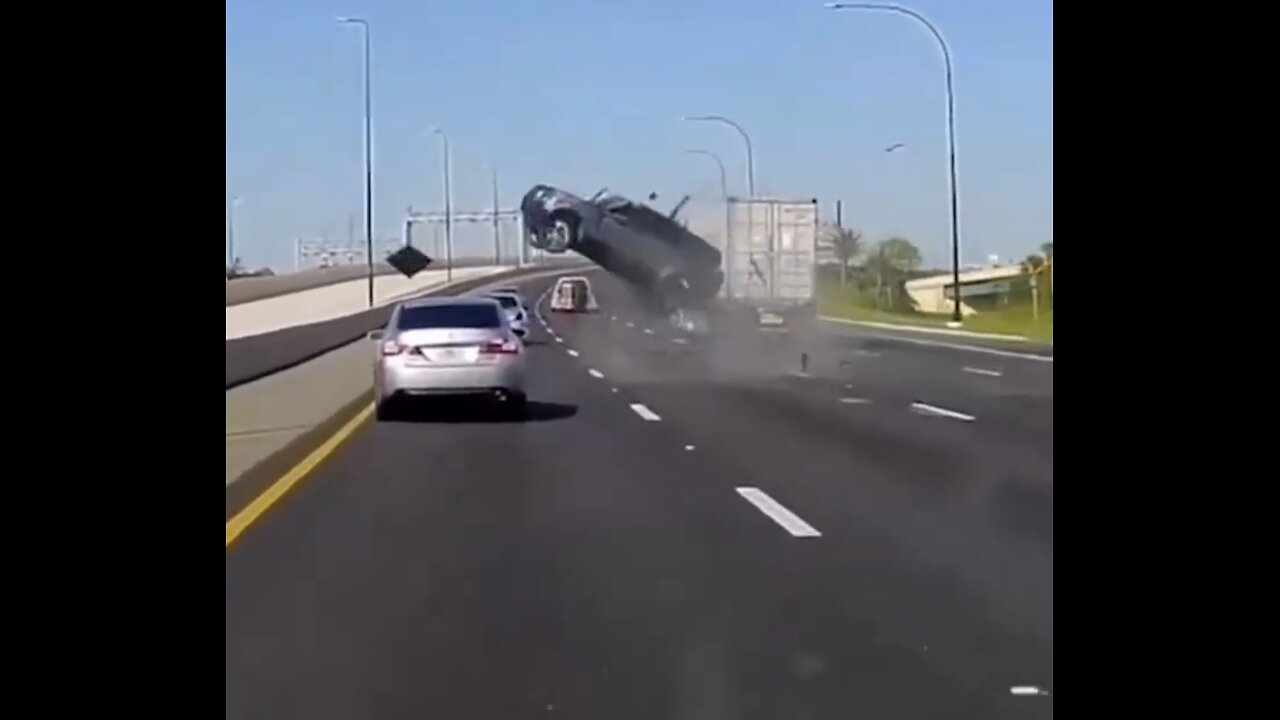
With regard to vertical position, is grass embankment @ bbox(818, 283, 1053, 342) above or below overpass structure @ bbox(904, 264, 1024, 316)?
below

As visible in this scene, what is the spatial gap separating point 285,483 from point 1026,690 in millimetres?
9081

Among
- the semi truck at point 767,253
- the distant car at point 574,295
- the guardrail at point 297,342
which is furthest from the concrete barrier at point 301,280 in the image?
the semi truck at point 767,253

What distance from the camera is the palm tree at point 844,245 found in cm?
3725

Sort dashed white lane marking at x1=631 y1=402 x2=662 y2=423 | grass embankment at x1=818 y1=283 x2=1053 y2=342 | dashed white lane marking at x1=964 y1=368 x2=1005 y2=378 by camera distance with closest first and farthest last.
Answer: dashed white lane marking at x1=631 y1=402 x2=662 y2=423 < dashed white lane marking at x1=964 y1=368 x2=1005 y2=378 < grass embankment at x1=818 y1=283 x2=1053 y2=342

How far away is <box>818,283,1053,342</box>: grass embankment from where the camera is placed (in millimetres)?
41875

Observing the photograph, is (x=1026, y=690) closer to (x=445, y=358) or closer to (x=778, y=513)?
(x=778, y=513)

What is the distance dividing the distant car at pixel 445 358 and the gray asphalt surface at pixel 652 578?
2.69 feet

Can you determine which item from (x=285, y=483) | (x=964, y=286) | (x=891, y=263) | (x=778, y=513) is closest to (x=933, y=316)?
(x=964, y=286)

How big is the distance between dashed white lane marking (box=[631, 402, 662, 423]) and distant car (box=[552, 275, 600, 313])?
926 inches

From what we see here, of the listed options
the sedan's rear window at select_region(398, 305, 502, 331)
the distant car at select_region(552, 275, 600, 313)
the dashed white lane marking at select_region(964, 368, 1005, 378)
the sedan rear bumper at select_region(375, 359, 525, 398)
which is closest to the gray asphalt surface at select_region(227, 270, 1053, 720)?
the sedan rear bumper at select_region(375, 359, 525, 398)

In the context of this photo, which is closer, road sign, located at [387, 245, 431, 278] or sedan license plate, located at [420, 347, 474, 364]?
sedan license plate, located at [420, 347, 474, 364]

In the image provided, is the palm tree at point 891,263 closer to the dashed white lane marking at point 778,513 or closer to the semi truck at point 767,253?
the semi truck at point 767,253

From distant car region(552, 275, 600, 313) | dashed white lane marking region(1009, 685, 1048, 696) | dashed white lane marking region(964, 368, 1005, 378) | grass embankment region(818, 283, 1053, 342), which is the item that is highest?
distant car region(552, 275, 600, 313)

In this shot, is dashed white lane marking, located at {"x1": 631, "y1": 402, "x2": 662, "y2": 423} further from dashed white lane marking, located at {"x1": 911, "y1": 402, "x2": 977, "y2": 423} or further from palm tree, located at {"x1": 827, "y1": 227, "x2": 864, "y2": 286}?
palm tree, located at {"x1": 827, "y1": 227, "x2": 864, "y2": 286}
